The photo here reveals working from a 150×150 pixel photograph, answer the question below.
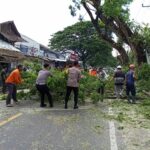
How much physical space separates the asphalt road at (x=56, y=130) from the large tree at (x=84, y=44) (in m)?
58.5

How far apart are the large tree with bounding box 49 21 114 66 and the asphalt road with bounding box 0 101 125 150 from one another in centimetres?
5849

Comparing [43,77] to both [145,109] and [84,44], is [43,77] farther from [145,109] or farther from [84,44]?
[84,44]

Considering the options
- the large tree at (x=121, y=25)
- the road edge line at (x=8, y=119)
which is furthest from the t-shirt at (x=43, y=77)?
the large tree at (x=121, y=25)

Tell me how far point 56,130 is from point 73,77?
5223 mm

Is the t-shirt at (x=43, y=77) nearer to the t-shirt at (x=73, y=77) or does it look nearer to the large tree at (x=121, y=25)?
the t-shirt at (x=73, y=77)

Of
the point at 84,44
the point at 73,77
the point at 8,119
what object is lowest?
the point at 8,119

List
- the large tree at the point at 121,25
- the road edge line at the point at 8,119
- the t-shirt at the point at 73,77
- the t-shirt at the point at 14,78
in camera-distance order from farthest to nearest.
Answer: the large tree at the point at 121,25 → the t-shirt at the point at 14,78 → the t-shirt at the point at 73,77 → the road edge line at the point at 8,119

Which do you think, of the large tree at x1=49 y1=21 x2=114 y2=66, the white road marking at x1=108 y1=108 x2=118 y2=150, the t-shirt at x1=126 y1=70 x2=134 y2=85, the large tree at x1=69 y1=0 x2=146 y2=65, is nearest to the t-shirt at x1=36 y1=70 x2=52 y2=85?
the t-shirt at x1=126 y1=70 x2=134 y2=85

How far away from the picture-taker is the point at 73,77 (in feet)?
53.9

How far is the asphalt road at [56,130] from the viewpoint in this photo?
375 inches

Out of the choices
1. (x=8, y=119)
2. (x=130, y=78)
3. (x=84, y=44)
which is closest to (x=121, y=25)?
(x=130, y=78)

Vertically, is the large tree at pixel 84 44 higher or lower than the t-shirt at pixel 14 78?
higher

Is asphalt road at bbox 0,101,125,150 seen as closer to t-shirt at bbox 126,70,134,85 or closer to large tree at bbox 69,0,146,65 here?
t-shirt at bbox 126,70,134,85

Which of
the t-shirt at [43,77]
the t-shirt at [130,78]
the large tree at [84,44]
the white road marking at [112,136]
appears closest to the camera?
the white road marking at [112,136]
